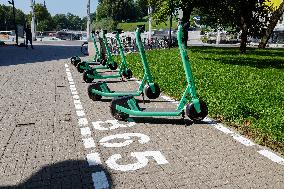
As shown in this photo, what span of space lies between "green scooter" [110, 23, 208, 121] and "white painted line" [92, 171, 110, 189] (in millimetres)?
2263

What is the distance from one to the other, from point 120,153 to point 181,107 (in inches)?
72.6

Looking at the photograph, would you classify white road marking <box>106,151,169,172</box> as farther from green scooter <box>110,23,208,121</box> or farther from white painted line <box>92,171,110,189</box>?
green scooter <box>110,23,208,121</box>

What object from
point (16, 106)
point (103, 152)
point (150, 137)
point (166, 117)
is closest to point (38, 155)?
point (103, 152)

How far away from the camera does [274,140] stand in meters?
5.62

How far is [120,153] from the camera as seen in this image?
17.2 feet

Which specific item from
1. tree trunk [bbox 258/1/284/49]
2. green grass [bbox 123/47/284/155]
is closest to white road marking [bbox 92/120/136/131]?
green grass [bbox 123/47/284/155]

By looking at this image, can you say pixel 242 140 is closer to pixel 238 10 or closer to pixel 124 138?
pixel 124 138

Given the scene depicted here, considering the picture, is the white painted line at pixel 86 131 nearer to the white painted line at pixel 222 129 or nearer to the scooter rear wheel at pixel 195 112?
the scooter rear wheel at pixel 195 112

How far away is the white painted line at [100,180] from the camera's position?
417 centimetres

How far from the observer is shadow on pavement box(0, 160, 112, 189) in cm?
421

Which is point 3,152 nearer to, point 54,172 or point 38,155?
point 38,155

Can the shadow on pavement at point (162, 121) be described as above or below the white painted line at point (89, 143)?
above

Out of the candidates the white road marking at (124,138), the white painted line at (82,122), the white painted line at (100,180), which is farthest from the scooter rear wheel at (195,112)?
the white painted line at (100,180)

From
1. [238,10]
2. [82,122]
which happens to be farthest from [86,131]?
[238,10]
